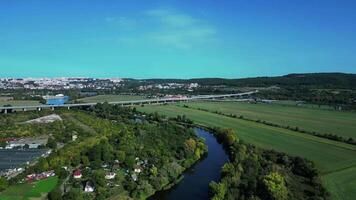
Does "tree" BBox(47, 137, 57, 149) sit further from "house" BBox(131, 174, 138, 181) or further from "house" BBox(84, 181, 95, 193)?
"house" BBox(84, 181, 95, 193)

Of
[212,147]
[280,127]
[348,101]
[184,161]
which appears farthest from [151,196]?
[348,101]

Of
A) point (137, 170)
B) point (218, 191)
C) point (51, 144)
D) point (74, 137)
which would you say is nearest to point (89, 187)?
point (137, 170)

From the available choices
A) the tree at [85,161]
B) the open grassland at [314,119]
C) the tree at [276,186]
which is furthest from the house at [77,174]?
the open grassland at [314,119]

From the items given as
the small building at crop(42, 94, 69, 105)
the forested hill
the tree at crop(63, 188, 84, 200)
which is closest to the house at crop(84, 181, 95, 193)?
the tree at crop(63, 188, 84, 200)

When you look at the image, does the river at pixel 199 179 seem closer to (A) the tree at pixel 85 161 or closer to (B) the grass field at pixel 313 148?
(B) the grass field at pixel 313 148

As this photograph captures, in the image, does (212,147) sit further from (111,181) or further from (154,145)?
(111,181)
